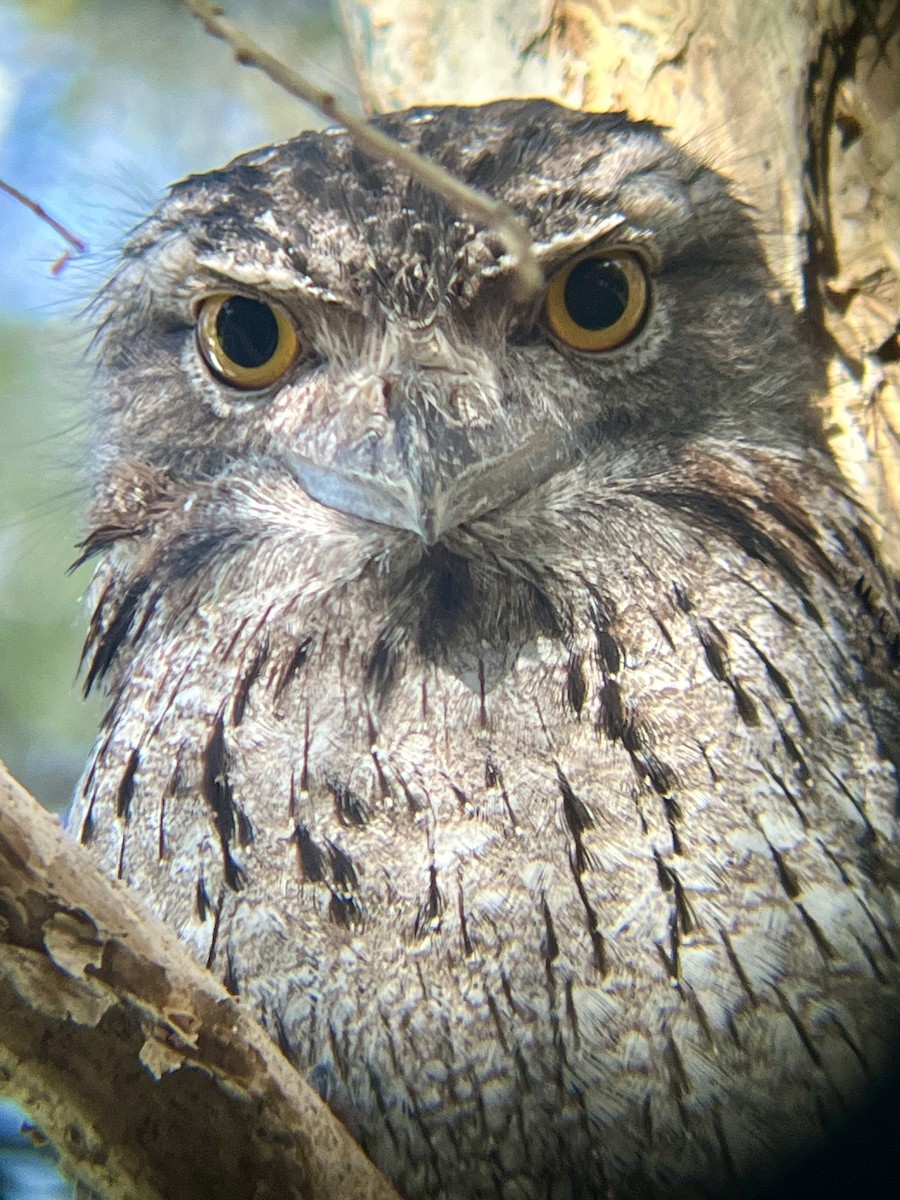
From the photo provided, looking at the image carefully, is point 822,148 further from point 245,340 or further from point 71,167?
point 71,167

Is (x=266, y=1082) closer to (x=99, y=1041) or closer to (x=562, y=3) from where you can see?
(x=99, y=1041)

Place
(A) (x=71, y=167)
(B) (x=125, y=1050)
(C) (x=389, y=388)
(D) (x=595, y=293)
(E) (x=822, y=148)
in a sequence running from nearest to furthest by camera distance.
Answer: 1. (B) (x=125, y=1050)
2. (C) (x=389, y=388)
3. (D) (x=595, y=293)
4. (E) (x=822, y=148)
5. (A) (x=71, y=167)

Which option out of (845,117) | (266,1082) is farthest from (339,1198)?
(845,117)

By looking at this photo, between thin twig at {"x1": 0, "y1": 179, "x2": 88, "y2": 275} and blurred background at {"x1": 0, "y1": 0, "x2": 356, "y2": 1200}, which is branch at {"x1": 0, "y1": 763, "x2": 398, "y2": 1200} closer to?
blurred background at {"x1": 0, "y1": 0, "x2": 356, "y2": 1200}

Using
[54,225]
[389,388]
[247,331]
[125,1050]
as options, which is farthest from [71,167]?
[125,1050]

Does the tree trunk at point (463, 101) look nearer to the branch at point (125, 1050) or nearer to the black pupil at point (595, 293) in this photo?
the branch at point (125, 1050)

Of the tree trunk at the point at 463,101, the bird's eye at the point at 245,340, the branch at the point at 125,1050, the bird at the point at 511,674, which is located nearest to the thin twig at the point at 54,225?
the bird at the point at 511,674

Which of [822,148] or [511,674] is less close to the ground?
[822,148]
